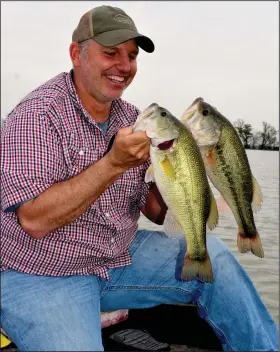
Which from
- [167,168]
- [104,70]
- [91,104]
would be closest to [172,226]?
[167,168]

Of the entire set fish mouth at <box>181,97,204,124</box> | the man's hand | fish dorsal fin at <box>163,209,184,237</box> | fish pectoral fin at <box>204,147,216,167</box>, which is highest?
fish mouth at <box>181,97,204,124</box>

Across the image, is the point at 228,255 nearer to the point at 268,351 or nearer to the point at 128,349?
the point at 268,351

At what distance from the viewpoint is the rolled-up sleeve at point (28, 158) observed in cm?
298

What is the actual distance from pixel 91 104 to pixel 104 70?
269 millimetres

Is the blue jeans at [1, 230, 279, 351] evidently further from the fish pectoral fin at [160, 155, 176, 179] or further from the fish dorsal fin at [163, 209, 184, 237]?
the fish pectoral fin at [160, 155, 176, 179]

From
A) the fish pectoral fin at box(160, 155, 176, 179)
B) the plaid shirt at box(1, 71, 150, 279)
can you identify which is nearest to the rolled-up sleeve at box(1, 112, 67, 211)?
the plaid shirt at box(1, 71, 150, 279)

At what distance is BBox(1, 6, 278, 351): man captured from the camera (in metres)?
2.96

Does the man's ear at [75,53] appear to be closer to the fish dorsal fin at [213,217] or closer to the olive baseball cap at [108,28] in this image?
the olive baseball cap at [108,28]

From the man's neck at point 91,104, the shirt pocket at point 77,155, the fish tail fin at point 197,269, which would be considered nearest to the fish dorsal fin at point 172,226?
the fish tail fin at point 197,269

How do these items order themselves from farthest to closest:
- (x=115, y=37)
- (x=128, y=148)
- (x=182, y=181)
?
1. (x=115, y=37)
2. (x=182, y=181)
3. (x=128, y=148)

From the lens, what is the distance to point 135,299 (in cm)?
366

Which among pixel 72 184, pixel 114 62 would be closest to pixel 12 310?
pixel 72 184

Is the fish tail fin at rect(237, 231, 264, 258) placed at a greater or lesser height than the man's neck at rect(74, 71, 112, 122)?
lesser

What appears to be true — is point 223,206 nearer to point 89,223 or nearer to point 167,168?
point 167,168
